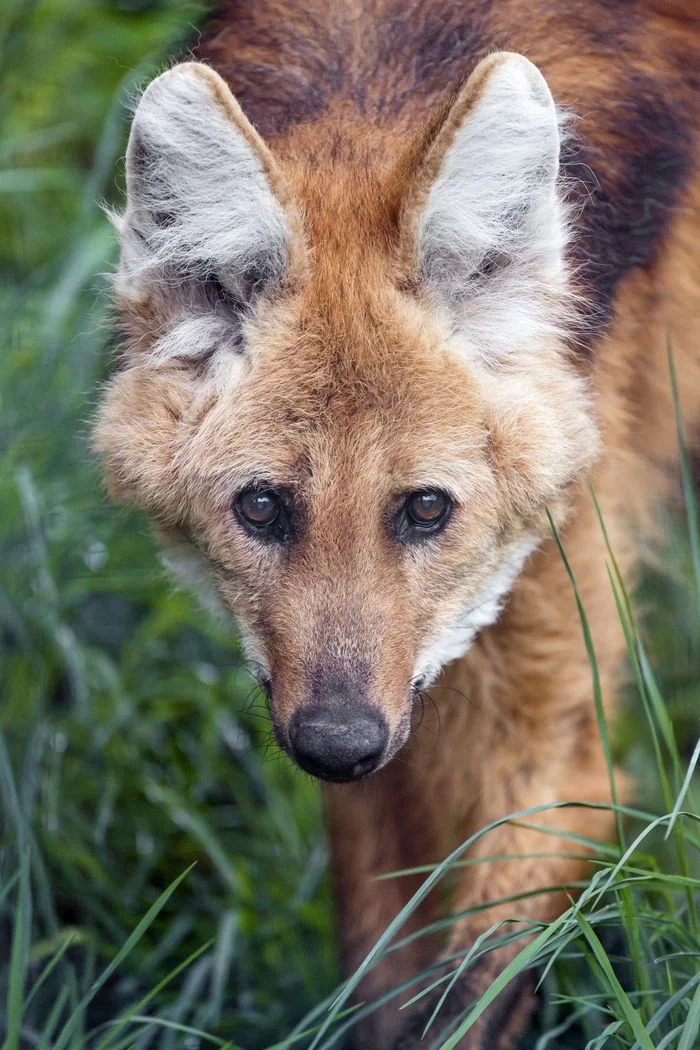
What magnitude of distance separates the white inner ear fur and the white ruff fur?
1.49ft

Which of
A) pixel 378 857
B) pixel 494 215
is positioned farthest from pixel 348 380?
pixel 378 857

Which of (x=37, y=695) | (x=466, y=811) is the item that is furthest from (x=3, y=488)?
(x=466, y=811)

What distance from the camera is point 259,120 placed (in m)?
2.78

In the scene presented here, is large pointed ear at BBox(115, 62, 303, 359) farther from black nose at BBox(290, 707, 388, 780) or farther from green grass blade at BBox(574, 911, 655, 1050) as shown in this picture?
green grass blade at BBox(574, 911, 655, 1050)

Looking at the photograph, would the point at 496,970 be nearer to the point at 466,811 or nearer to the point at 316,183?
the point at 466,811

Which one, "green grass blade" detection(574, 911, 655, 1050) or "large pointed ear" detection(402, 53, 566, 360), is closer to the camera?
"green grass blade" detection(574, 911, 655, 1050)

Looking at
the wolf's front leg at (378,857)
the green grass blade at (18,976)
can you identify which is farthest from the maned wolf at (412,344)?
the green grass blade at (18,976)

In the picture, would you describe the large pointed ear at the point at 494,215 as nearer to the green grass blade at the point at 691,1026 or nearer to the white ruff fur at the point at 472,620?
the white ruff fur at the point at 472,620

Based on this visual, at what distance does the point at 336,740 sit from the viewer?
7.54ft

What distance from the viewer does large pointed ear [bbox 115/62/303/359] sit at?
2.29 m

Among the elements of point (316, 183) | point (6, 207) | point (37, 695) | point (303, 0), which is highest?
point (303, 0)

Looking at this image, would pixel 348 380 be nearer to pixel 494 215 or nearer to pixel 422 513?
pixel 422 513

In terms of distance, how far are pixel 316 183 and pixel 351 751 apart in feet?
3.72

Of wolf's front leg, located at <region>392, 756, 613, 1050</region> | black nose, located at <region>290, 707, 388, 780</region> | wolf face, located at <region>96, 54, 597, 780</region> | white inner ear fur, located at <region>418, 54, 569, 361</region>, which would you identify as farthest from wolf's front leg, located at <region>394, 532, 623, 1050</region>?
black nose, located at <region>290, 707, 388, 780</region>
